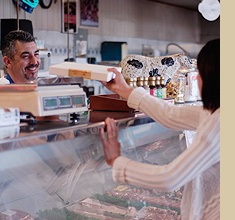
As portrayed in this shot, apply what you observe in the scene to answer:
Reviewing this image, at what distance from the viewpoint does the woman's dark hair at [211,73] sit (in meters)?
1.34

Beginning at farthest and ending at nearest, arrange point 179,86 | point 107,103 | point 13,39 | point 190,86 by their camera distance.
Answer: point 13,39
point 190,86
point 179,86
point 107,103

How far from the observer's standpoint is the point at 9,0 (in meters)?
5.43

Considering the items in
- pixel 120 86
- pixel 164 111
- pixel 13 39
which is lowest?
pixel 164 111

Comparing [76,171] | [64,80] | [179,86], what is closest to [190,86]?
[179,86]

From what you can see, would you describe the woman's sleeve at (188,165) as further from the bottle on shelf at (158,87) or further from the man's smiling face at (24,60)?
the man's smiling face at (24,60)

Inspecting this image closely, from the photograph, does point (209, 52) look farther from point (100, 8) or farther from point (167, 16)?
point (167, 16)

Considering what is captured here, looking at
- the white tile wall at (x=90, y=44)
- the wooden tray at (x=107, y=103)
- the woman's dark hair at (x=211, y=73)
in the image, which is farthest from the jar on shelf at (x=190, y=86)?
the white tile wall at (x=90, y=44)

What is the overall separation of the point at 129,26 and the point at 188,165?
6.89 m

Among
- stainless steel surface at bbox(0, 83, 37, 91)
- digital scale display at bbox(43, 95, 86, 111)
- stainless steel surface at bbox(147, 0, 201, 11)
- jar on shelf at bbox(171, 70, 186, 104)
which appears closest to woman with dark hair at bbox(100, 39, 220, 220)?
digital scale display at bbox(43, 95, 86, 111)

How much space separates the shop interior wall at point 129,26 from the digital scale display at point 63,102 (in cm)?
421

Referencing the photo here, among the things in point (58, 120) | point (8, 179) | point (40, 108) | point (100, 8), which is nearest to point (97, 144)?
point (58, 120)

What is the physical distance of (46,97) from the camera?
1.49m

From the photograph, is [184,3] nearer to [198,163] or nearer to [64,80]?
[64,80]

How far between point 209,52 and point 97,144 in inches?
24.2
